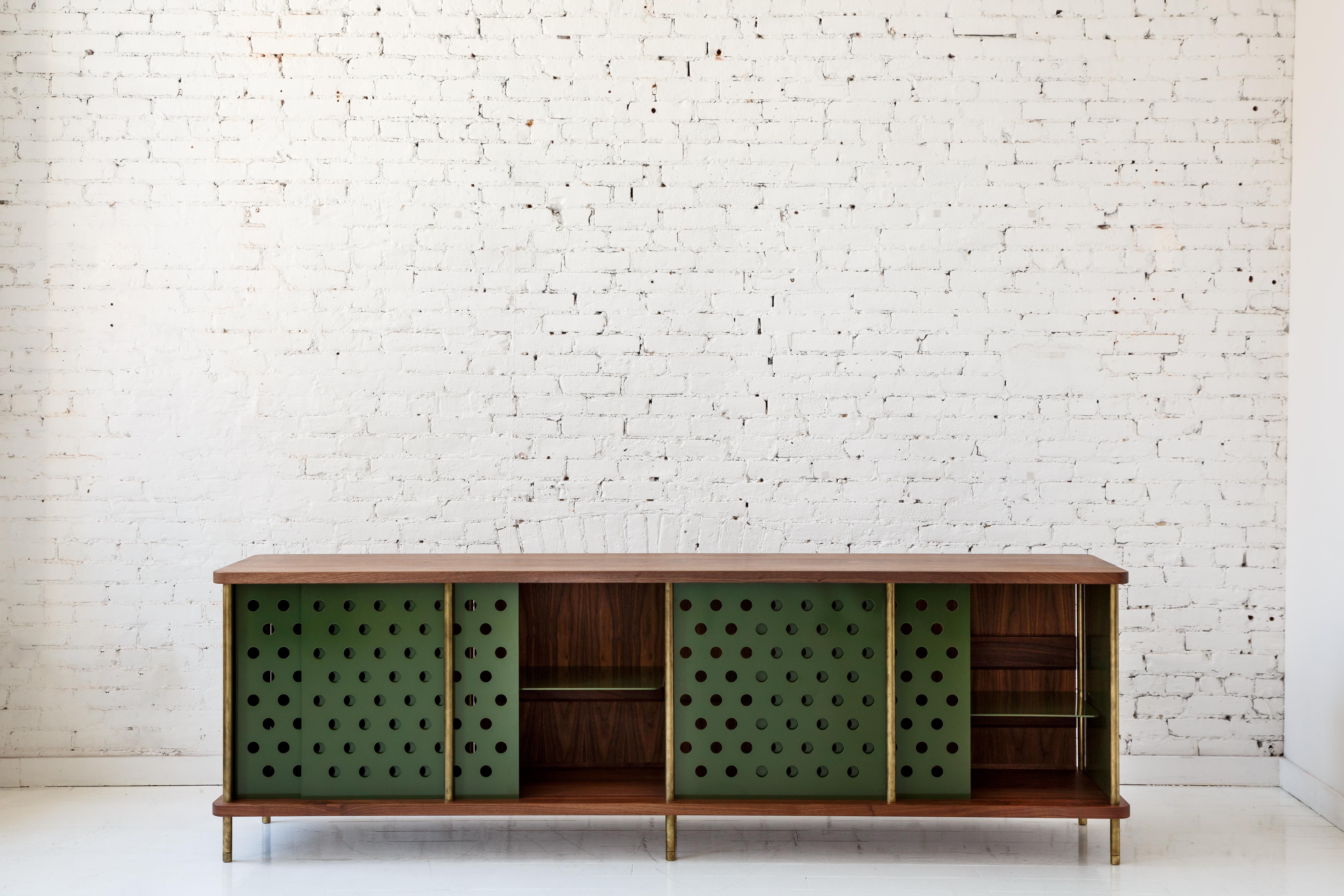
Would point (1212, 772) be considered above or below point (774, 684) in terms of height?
below

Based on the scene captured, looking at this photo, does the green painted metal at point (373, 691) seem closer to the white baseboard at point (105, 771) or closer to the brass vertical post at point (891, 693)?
the white baseboard at point (105, 771)

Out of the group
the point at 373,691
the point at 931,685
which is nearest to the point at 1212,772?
the point at 931,685

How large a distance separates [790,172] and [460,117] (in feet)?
4.17

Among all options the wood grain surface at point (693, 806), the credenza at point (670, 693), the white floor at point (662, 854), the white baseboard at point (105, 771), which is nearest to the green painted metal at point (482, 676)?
the credenza at point (670, 693)

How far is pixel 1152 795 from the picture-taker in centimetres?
365

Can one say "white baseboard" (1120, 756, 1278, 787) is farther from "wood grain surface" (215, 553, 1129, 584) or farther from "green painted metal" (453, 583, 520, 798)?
"green painted metal" (453, 583, 520, 798)

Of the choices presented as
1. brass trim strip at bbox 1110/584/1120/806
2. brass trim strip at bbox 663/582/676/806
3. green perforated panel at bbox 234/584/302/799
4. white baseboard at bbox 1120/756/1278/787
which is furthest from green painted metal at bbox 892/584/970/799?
green perforated panel at bbox 234/584/302/799

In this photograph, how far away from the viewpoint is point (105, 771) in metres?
3.80

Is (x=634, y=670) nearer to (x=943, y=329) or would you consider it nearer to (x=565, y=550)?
(x=565, y=550)

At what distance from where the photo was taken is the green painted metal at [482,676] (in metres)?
3.09

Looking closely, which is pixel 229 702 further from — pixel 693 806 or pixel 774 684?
pixel 774 684

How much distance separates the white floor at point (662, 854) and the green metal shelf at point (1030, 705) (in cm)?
42

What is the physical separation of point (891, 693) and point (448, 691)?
1353mm

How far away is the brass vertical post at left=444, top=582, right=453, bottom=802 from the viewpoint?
9.99ft
